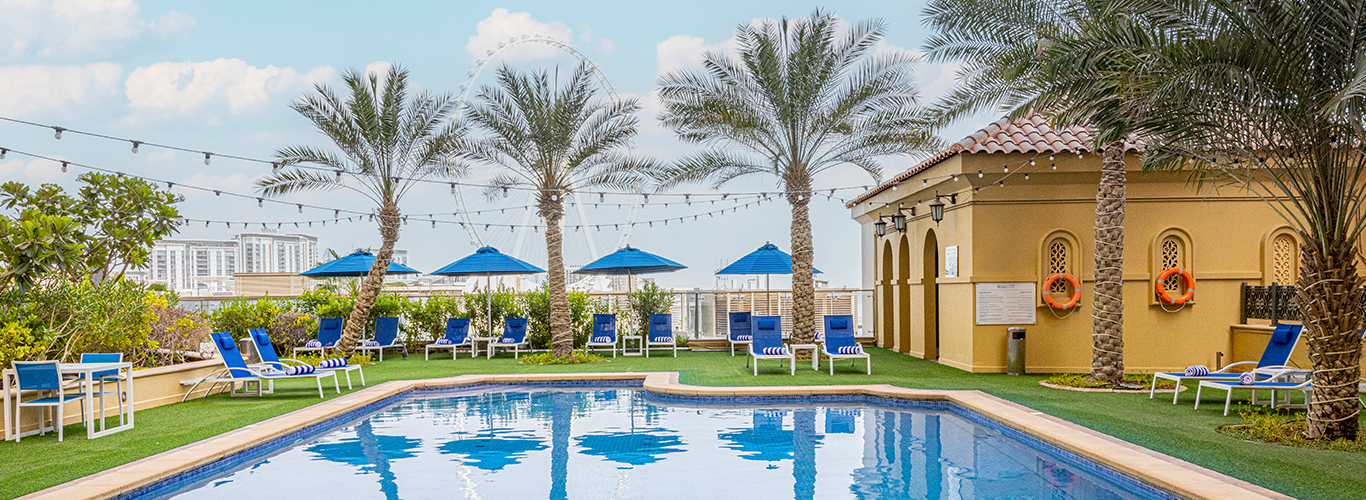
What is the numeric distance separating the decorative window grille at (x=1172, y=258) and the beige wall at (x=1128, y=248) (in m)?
0.11

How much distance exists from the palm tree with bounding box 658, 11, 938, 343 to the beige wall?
2.20 m

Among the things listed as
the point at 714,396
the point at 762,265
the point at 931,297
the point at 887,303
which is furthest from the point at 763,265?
the point at 714,396

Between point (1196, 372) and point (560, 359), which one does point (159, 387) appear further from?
point (1196, 372)

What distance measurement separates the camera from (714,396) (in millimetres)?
9773

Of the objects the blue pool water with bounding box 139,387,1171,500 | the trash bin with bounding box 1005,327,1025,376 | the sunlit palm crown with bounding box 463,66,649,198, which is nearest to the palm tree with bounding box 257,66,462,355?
the sunlit palm crown with bounding box 463,66,649,198

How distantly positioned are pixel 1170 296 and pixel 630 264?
8.44m

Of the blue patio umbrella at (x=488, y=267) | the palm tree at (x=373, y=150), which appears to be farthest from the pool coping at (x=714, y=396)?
the palm tree at (x=373, y=150)

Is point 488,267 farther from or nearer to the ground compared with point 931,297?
farther from the ground

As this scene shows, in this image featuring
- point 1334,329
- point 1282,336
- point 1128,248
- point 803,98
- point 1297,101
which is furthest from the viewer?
point 803,98

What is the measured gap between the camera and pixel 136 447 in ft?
21.1

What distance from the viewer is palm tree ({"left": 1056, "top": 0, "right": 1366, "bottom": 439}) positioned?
5734 mm

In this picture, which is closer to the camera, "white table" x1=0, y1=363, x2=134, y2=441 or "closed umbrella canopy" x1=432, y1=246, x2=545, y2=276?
"white table" x1=0, y1=363, x2=134, y2=441

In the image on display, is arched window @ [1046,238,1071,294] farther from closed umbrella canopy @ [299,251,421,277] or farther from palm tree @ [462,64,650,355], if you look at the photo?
closed umbrella canopy @ [299,251,421,277]

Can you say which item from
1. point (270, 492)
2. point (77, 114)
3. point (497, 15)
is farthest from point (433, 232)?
point (77, 114)
